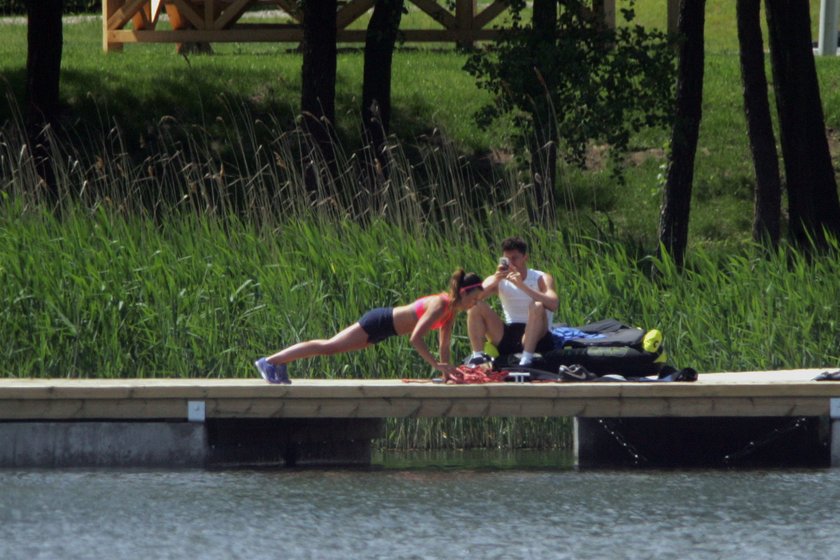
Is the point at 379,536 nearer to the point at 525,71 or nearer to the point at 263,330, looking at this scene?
the point at 263,330

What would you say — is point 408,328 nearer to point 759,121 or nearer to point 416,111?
point 759,121

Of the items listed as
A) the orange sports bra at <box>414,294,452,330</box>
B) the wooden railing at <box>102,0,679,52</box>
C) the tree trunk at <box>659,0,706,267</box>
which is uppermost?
the wooden railing at <box>102,0,679,52</box>

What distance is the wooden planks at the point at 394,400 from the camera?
9.80 meters

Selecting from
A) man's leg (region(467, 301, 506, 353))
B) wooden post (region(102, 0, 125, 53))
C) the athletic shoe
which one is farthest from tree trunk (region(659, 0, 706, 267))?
wooden post (region(102, 0, 125, 53))

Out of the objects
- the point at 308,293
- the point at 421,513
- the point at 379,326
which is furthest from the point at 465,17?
the point at 421,513

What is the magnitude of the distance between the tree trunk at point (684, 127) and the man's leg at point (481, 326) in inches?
225

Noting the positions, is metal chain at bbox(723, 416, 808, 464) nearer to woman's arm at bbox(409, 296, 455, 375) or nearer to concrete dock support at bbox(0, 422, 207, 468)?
woman's arm at bbox(409, 296, 455, 375)

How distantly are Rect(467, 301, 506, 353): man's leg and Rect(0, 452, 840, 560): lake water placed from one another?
2.50ft

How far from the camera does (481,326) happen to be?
10680 mm

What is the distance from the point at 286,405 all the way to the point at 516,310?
68.5 inches

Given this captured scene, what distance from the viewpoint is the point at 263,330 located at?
Answer: 37.5 ft

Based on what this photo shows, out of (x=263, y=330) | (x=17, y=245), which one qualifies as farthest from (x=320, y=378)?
(x=17, y=245)

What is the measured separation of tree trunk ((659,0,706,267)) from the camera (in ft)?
53.9

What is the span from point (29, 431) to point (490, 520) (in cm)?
291
